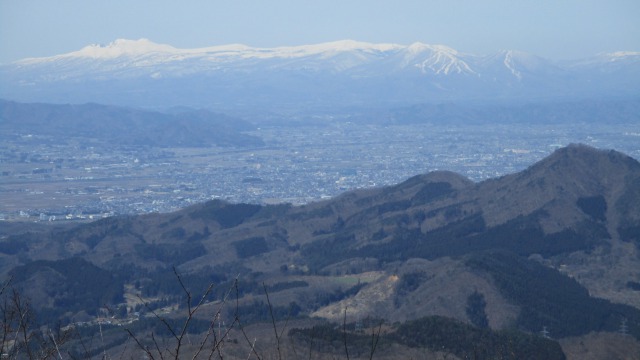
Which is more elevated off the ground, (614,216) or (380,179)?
(614,216)

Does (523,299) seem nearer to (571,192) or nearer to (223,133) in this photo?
(571,192)

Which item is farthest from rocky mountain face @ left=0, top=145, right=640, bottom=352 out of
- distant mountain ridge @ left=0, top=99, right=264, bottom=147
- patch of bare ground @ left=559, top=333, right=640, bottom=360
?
distant mountain ridge @ left=0, top=99, right=264, bottom=147

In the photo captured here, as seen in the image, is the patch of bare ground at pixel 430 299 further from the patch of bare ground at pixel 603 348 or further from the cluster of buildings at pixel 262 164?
the cluster of buildings at pixel 262 164

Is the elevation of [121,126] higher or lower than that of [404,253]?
lower

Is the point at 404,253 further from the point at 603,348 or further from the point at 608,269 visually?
the point at 603,348

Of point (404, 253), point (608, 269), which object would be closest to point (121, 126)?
point (404, 253)

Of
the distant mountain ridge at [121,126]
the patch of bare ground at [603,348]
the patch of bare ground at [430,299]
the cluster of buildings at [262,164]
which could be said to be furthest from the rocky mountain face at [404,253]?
the distant mountain ridge at [121,126]

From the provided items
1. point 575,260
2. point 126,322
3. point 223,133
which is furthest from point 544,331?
point 223,133
